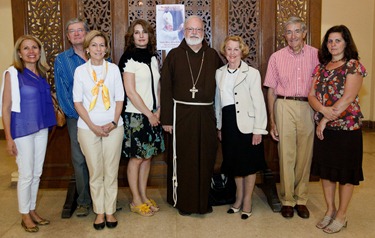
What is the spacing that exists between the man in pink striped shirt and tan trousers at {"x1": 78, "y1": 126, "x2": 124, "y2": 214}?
1463 millimetres

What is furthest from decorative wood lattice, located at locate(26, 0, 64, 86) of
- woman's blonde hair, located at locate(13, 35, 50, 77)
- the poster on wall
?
the poster on wall

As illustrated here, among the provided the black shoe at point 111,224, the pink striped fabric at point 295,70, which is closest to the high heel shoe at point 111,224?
the black shoe at point 111,224

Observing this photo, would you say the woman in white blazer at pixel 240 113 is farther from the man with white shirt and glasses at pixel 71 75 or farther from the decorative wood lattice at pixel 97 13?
the decorative wood lattice at pixel 97 13

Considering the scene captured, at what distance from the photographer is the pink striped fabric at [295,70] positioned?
137 inches

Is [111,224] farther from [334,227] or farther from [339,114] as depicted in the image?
[339,114]

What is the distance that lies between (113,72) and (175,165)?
100cm

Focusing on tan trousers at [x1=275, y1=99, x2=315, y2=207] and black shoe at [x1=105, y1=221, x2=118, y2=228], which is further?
tan trousers at [x1=275, y1=99, x2=315, y2=207]

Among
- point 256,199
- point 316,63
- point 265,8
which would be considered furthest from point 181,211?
point 265,8

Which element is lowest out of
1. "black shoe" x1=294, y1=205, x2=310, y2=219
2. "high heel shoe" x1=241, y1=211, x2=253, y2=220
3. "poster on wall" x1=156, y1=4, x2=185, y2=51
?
"high heel shoe" x1=241, y1=211, x2=253, y2=220

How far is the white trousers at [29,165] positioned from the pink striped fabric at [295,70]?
83.3 inches

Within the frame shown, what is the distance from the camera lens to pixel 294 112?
11.5 ft

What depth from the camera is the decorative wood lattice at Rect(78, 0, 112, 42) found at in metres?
4.16

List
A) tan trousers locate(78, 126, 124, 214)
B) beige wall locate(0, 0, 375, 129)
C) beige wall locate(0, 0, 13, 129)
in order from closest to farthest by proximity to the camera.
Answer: tan trousers locate(78, 126, 124, 214)
beige wall locate(0, 0, 13, 129)
beige wall locate(0, 0, 375, 129)

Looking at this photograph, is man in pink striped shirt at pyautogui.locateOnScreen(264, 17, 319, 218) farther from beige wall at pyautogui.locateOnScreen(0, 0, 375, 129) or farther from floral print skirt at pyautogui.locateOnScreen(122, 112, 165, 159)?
beige wall at pyautogui.locateOnScreen(0, 0, 375, 129)
